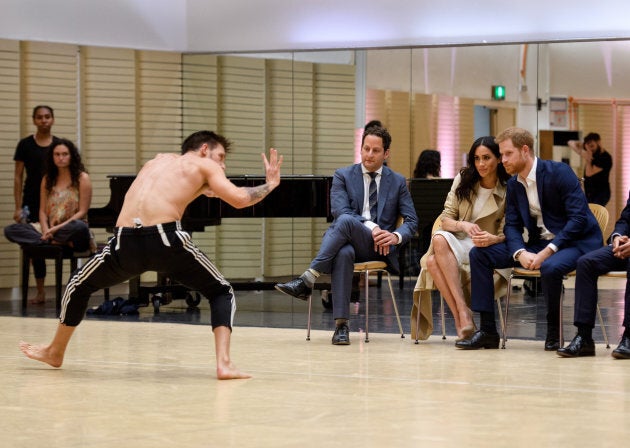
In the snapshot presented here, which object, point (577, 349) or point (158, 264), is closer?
point (158, 264)

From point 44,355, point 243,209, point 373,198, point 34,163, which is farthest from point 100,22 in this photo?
point 44,355

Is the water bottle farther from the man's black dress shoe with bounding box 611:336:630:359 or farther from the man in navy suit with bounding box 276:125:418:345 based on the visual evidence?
the man's black dress shoe with bounding box 611:336:630:359

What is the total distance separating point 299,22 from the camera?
31.5 feet

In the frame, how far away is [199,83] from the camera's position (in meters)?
10.1

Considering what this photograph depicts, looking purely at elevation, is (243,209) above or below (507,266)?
above

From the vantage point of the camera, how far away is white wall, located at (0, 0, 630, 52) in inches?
352

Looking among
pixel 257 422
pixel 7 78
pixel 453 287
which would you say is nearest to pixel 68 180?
pixel 7 78

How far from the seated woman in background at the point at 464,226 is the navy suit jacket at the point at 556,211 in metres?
0.14

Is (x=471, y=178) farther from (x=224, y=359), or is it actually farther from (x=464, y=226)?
(x=224, y=359)

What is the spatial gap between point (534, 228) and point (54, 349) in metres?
2.56

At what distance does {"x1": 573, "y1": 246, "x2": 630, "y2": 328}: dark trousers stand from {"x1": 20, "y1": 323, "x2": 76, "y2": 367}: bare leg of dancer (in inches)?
94.3

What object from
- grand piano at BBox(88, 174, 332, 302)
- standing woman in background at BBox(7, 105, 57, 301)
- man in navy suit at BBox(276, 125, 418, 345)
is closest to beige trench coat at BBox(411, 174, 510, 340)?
man in navy suit at BBox(276, 125, 418, 345)

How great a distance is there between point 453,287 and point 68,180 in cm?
365

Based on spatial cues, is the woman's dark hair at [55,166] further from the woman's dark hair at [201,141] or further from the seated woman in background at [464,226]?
Result: the woman's dark hair at [201,141]
